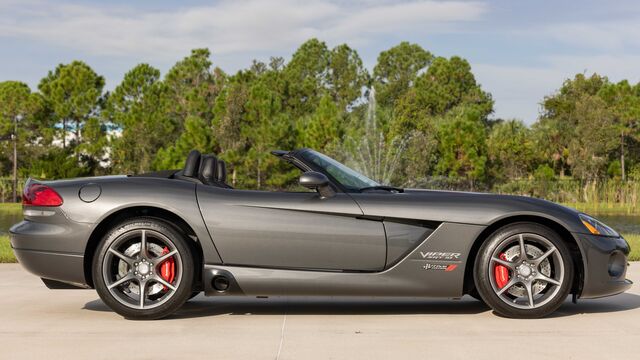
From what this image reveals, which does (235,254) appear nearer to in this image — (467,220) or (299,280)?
(299,280)

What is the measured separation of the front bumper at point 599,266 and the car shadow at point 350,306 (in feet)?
0.94

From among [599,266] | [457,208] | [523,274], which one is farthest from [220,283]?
[599,266]

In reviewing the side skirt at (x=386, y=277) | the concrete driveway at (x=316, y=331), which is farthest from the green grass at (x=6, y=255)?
the side skirt at (x=386, y=277)

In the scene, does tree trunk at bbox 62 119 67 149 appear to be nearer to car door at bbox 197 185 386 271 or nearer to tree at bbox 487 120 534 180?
tree at bbox 487 120 534 180

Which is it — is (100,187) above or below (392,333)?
above

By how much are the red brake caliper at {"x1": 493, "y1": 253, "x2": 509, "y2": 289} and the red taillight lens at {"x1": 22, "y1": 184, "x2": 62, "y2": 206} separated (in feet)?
9.71

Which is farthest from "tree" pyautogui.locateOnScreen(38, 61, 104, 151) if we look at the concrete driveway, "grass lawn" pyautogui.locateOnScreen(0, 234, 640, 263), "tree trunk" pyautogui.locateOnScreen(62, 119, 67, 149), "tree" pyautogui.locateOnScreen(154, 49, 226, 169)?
the concrete driveway

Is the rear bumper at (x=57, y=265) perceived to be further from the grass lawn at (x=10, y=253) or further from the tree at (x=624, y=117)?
the tree at (x=624, y=117)

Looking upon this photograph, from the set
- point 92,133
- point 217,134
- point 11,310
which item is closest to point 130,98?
point 92,133

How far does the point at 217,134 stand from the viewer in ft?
119

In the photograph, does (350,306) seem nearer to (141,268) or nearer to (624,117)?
(141,268)

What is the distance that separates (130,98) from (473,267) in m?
46.4

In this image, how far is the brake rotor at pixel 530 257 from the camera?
568 centimetres

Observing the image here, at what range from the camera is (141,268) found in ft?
18.5
